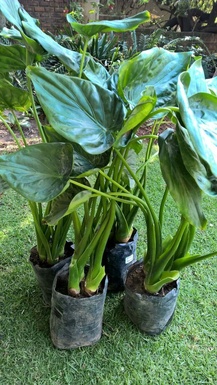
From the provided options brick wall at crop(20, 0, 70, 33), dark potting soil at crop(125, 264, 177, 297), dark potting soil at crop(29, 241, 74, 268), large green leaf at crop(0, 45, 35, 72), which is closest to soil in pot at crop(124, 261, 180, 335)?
dark potting soil at crop(125, 264, 177, 297)

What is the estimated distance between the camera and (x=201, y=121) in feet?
2.28

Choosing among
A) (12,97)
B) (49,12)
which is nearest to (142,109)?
(12,97)

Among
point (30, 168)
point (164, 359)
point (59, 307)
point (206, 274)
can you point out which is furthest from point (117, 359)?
point (30, 168)

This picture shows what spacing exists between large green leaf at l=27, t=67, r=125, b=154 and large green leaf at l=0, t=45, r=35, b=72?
0.80 ft

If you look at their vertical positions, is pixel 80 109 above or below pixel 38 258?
above

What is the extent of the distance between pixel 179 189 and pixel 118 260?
0.62m

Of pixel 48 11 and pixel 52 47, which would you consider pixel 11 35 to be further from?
pixel 48 11

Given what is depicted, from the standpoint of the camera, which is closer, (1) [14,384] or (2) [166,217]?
(1) [14,384]

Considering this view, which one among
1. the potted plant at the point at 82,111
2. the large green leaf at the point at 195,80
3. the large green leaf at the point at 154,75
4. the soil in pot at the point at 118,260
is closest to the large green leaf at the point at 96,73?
the potted plant at the point at 82,111

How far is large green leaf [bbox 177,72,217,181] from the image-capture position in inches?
23.5

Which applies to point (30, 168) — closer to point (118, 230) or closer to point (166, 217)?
point (118, 230)

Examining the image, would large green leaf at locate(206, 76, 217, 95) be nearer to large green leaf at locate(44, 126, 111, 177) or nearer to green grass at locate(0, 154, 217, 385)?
large green leaf at locate(44, 126, 111, 177)

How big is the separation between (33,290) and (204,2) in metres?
5.89

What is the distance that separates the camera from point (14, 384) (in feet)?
3.29
